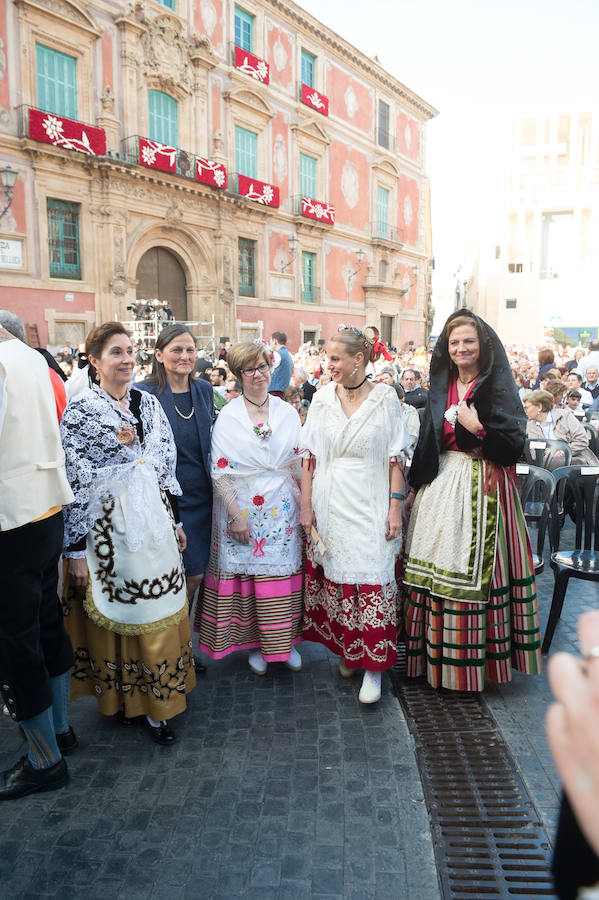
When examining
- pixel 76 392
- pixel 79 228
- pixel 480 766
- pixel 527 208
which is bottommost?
pixel 480 766

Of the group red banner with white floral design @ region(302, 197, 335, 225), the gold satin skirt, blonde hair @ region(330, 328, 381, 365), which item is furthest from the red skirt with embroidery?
red banner with white floral design @ region(302, 197, 335, 225)

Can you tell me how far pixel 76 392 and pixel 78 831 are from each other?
1869 mm

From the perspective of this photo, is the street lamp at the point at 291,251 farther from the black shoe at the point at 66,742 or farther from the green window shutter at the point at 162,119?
the black shoe at the point at 66,742

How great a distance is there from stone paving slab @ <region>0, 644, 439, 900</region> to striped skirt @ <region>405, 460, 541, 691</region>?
41 cm

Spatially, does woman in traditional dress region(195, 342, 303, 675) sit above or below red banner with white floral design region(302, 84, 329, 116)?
below

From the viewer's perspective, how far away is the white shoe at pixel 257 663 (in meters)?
3.57

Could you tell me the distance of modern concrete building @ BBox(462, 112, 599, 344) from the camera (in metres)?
42.4

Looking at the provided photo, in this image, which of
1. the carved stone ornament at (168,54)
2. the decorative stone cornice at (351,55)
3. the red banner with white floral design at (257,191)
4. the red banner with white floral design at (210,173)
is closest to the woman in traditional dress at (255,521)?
the red banner with white floral design at (210,173)

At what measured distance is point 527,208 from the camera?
4369 cm

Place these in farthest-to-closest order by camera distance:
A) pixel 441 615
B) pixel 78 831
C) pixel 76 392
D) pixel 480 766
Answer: pixel 441 615
pixel 76 392
pixel 480 766
pixel 78 831

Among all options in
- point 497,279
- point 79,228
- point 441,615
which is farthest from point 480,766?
point 497,279

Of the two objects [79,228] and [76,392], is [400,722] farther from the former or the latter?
[79,228]

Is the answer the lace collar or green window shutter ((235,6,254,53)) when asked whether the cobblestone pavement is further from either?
green window shutter ((235,6,254,53))

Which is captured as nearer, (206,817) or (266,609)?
(206,817)
